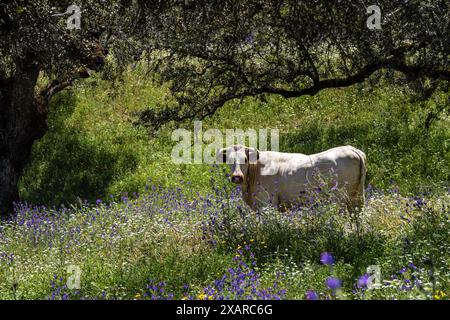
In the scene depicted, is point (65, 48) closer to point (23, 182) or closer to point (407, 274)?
point (407, 274)

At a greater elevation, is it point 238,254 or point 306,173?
point 306,173

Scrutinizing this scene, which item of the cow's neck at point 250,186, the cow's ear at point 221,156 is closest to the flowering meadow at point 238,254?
the cow's neck at point 250,186

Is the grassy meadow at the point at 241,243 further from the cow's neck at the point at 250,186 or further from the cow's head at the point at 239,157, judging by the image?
the cow's head at the point at 239,157

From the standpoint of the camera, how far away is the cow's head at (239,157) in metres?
12.1

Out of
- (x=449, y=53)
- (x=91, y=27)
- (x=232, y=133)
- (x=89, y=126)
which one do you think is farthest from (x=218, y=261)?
(x=89, y=126)

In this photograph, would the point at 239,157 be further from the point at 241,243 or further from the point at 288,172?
the point at 241,243

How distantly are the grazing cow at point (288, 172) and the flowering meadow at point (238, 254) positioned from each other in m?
0.51

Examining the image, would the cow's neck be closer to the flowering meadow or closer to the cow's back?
the cow's back

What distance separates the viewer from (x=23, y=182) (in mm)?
21375

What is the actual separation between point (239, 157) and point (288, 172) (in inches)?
39.1

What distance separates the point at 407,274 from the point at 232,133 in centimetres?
1414

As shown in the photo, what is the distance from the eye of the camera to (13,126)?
17.5 metres

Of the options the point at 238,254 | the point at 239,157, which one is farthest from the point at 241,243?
the point at 239,157

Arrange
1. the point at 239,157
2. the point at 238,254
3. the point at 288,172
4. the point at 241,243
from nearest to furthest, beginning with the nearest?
the point at 238,254 < the point at 241,243 < the point at 239,157 < the point at 288,172
